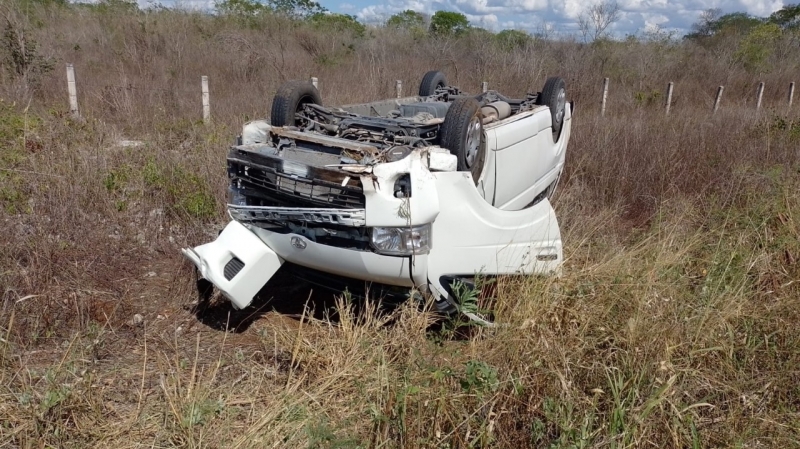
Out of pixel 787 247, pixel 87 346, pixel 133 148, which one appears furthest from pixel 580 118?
pixel 87 346

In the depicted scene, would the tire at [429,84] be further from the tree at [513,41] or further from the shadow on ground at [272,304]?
the tree at [513,41]

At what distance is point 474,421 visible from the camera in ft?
7.95

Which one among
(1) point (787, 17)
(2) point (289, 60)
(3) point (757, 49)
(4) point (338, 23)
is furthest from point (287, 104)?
(1) point (787, 17)

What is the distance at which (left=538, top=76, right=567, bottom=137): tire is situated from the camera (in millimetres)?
5230

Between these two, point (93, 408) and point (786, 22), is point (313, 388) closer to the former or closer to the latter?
point (93, 408)

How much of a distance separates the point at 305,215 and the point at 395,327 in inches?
29.8

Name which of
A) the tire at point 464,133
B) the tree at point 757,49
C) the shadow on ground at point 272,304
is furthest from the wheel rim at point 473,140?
the tree at point 757,49

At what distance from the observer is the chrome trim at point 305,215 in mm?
3010

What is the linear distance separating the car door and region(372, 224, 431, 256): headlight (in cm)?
116

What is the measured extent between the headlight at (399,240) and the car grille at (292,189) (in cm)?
19

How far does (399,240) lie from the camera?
3066 mm

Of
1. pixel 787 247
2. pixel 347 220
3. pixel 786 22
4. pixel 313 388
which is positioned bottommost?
pixel 313 388

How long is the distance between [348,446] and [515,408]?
0.74m

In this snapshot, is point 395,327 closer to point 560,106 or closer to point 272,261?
point 272,261
